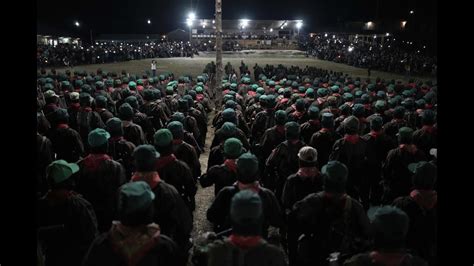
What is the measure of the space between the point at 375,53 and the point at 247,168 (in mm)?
44225

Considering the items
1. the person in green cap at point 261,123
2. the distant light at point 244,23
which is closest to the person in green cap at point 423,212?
the person in green cap at point 261,123

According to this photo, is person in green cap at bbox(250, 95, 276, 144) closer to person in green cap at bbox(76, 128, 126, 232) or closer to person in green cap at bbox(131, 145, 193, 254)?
person in green cap at bbox(76, 128, 126, 232)

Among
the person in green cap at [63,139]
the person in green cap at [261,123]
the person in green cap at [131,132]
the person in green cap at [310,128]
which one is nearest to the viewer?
the person in green cap at [63,139]

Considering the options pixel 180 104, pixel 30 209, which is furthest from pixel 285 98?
pixel 30 209

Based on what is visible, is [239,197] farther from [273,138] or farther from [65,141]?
[65,141]

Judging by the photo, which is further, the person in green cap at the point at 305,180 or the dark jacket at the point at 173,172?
the dark jacket at the point at 173,172

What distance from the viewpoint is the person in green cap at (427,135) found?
823cm

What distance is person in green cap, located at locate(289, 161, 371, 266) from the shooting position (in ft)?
15.2

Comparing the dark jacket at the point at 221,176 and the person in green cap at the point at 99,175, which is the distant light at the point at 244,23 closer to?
the dark jacket at the point at 221,176

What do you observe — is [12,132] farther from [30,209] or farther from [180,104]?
[180,104]

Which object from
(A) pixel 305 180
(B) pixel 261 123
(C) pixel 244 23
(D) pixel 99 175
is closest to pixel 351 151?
(A) pixel 305 180

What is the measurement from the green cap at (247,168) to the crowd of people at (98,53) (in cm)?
3818

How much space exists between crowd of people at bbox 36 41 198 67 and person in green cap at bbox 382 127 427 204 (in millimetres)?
37292

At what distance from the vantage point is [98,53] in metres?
46.9
